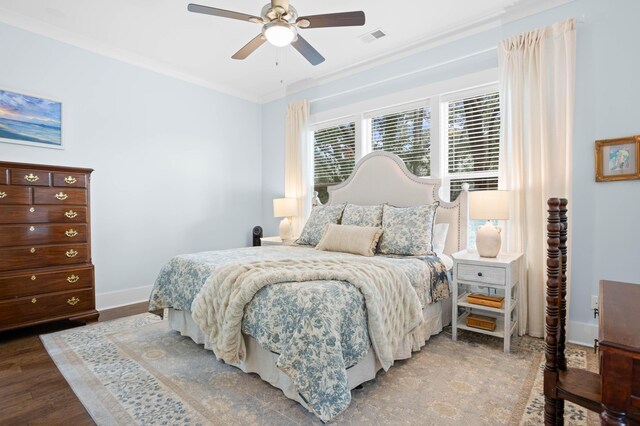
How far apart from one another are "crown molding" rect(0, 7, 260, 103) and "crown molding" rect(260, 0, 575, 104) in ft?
4.82

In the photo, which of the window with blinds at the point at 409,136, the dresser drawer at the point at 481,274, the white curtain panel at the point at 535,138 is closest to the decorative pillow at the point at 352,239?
the dresser drawer at the point at 481,274

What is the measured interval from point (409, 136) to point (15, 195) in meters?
3.92

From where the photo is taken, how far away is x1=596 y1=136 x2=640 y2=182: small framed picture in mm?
2496

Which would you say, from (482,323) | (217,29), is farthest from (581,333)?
(217,29)

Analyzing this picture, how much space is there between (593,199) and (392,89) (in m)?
2.34

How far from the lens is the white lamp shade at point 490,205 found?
108 inches

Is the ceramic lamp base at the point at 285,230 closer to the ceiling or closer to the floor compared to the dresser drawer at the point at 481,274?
closer to the ceiling

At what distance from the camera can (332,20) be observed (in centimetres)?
239

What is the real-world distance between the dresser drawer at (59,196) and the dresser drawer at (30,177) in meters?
0.06

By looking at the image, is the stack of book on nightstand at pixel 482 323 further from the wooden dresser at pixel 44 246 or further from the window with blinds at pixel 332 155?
the wooden dresser at pixel 44 246

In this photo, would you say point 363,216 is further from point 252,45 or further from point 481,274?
point 252,45

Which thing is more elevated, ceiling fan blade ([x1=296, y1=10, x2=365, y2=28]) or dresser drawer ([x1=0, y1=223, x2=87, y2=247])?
ceiling fan blade ([x1=296, y1=10, x2=365, y2=28])

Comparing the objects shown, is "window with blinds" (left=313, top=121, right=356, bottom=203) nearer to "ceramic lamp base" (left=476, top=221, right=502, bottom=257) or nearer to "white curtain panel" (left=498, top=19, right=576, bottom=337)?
"white curtain panel" (left=498, top=19, right=576, bottom=337)

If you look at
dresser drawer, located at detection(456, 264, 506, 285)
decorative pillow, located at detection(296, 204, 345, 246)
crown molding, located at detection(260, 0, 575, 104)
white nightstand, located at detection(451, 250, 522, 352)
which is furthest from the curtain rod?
dresser drawer, located at detection(456, 264, 506, 285)
